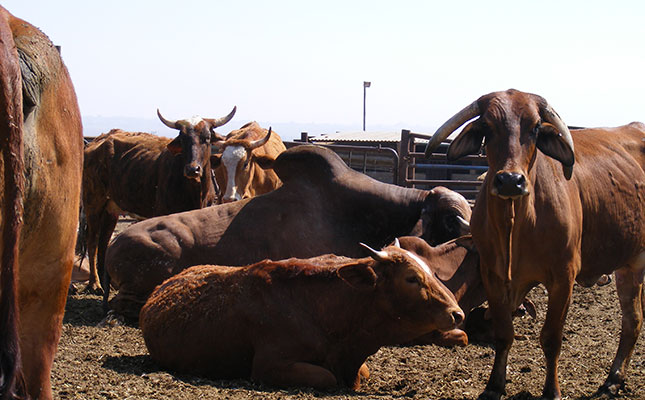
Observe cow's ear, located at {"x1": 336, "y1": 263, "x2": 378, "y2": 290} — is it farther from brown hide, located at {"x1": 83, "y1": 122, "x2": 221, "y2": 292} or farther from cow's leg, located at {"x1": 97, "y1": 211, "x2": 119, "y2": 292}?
cow's leg, located at {"x1": 97, "y1": 211, "x2": 119, "y2": 292}

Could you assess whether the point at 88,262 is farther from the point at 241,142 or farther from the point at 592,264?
the point at 592,264

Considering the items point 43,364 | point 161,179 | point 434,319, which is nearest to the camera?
point 43,364

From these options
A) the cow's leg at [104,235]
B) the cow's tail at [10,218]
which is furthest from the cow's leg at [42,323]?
the cow's leg at [104,235]

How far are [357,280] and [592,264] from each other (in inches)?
68.1

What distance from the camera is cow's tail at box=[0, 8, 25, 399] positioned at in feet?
6.89

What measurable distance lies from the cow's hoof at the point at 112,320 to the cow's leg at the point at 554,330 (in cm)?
406

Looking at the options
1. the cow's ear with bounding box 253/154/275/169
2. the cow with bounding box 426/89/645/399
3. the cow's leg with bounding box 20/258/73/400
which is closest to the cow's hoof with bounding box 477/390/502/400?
the cow with bounding box 426/89/645/399

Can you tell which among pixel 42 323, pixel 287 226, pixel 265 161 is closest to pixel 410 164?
pixel 265 161

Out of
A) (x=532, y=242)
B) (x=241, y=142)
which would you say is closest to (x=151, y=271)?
(x=532, y=242)

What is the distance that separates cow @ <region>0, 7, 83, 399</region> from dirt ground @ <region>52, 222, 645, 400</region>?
2051mm

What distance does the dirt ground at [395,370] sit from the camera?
483 centimetres

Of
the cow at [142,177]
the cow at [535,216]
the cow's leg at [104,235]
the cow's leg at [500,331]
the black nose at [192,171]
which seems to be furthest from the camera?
the cow's leg at [104,235]

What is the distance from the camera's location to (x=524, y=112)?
5297 millimetres

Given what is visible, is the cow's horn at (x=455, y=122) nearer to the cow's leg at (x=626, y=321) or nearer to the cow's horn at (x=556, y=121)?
the cow's horn at (x=556, y=121)
